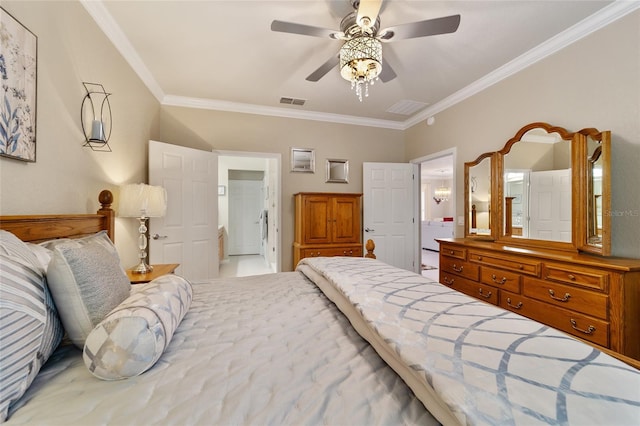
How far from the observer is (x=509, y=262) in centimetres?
229

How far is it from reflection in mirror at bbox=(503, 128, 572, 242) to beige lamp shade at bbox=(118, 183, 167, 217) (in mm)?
3404

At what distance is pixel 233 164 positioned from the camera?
6.42m

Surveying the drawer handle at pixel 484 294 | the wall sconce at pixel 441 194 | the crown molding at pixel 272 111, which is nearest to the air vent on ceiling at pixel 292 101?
the crown molding at pixel 272 111

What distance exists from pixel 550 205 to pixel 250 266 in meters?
5.07

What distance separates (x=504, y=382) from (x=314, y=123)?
403cm

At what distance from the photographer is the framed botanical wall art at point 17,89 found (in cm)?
117

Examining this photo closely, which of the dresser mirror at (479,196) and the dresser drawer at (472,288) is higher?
the dresser mirror at (479,196)

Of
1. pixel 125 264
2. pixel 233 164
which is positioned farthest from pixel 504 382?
pixel 233 164

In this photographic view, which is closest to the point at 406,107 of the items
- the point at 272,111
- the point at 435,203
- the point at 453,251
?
the point at 272,111

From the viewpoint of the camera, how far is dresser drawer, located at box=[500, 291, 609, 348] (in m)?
1.70

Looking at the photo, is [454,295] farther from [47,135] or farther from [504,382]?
[47,135]

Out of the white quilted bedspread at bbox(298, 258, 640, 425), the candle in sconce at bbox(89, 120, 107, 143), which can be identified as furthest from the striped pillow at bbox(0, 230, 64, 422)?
the candle in sconce at bbox(89, 120, 107, 143)

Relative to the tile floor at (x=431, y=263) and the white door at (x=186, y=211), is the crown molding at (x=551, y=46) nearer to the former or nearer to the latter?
the tile floor at (x=431, y=263)

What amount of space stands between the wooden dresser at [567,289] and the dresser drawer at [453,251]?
0.04 meters
